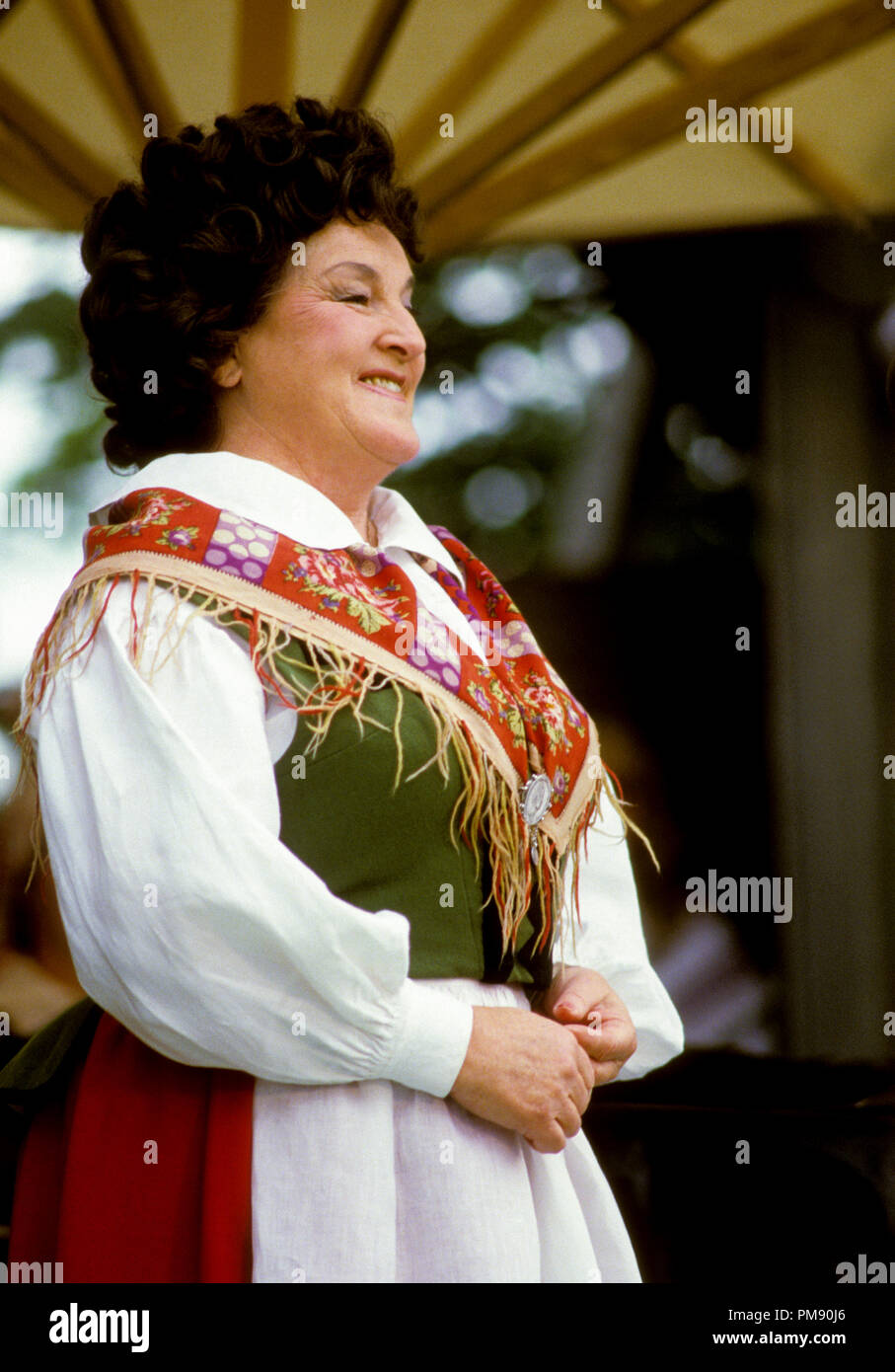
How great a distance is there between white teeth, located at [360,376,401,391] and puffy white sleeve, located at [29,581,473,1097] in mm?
368

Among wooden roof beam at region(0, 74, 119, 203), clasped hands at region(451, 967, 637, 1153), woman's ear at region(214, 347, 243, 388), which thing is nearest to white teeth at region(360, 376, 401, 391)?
woman's ear at region(214, 347, 243, 388)

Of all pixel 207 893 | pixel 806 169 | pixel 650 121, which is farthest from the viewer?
pixel 806 169

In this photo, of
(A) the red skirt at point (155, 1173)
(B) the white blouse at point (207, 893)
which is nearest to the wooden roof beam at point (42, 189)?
(B) the white blouse at point (207, 893)

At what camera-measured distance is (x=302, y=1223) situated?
4.15ft

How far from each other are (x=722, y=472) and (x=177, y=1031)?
1951 mm

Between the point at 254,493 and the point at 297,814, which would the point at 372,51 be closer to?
the point at 254,493

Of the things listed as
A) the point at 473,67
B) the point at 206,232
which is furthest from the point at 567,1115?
the point at 473,67

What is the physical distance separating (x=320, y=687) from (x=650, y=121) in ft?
4.80

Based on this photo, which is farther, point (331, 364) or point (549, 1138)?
point (331, 364)

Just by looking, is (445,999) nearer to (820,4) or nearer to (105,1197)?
(105,1197)

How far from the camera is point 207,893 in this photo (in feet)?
3.93

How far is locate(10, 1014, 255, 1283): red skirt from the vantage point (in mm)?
1271

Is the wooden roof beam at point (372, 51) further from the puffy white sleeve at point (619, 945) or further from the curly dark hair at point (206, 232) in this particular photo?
the puffy white sleeve at point (619, 945)
